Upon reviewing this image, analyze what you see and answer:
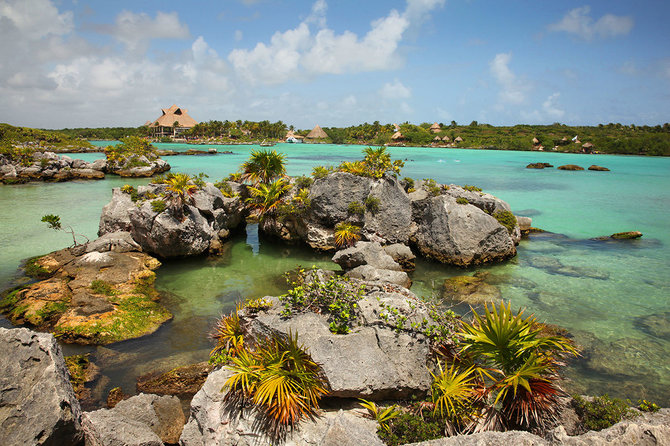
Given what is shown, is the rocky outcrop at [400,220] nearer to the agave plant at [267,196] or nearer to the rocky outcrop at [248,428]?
the agave plant at [267,196]

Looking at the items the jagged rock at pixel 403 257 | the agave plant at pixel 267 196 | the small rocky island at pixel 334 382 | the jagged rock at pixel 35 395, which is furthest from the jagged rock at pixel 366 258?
the jagged rock at pixel 35 395

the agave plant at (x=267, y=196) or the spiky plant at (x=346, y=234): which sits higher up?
the agave plant at (x=267, y=196)

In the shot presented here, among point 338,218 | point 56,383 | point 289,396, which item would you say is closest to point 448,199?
point 338,218

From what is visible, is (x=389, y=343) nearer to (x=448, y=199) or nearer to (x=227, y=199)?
(x=448, y=199)

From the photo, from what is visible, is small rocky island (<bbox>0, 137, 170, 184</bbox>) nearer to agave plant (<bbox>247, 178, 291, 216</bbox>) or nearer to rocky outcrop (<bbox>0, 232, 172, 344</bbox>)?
rocky outcrop (<bbox>0, 232, 172, 344</bbox>)

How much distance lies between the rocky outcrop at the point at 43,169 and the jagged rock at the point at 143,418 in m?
37.3

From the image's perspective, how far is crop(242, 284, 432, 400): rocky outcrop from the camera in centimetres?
520

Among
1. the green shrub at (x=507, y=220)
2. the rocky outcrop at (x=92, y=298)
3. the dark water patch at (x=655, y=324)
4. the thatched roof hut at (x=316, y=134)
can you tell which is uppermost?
the thatched roof hut at (x=316, y=134)

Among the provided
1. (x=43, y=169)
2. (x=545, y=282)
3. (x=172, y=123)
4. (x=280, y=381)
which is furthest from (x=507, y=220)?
(x=172, y=123)

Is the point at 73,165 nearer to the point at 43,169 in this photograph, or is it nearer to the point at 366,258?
the point at 43,169

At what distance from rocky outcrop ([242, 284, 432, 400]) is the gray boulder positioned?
8222 millimetres

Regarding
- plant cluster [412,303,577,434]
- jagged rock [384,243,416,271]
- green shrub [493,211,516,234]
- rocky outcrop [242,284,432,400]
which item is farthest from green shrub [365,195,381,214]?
plant cluster [412,303,577,434]

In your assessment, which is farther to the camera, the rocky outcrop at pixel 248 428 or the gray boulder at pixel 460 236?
the gray boulder at pixel 460 236

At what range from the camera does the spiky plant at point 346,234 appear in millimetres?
14609
